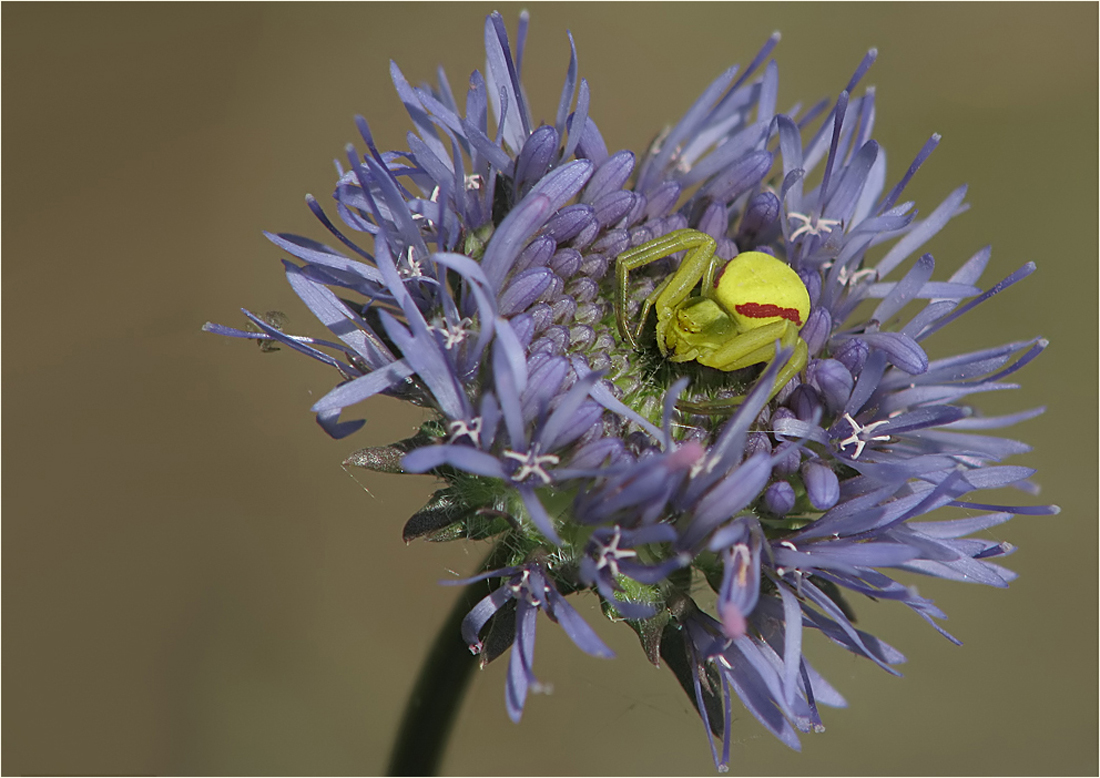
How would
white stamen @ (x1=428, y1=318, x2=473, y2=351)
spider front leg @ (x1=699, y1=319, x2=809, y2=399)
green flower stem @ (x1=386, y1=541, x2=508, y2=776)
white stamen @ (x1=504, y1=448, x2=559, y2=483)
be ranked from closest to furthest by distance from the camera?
white stamen @ (x1=504, y1=448, x2=559, y2=483)
white stamen @ (x1=428, y1=318, x2=473, y2=351)
spider front leg @ (x1=699, y1=319, x2=809, y2=399)
green flower stem @ (x1=386, y1=541, x2=508, y2=776)

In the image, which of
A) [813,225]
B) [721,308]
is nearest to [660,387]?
[721,308]

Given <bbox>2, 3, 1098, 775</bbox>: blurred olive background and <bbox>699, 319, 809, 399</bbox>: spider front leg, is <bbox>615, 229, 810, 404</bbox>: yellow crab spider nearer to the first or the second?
<bbox>699, 319, 809, 399</bbox>: spider front leg

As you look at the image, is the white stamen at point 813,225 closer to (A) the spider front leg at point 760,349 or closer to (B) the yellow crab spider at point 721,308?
(B) the yellow crab spider at point 721,308

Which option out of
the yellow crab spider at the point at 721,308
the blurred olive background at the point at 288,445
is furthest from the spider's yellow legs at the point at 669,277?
the blurred olive background at the point at 288,445

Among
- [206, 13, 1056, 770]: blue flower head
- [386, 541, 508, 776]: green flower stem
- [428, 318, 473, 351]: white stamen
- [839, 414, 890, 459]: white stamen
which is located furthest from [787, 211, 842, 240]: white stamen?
[386, 541, 508, 776]: green flower stem

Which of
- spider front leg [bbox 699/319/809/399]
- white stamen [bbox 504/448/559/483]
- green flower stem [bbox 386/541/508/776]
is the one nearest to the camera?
white stamen [bbox 504/448/559/483]

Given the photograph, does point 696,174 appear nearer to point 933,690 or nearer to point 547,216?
point 547,216

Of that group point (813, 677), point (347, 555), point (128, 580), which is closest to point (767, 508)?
point (813, 677)
